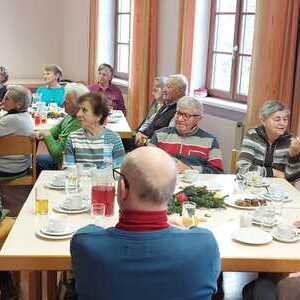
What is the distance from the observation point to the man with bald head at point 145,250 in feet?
5.06

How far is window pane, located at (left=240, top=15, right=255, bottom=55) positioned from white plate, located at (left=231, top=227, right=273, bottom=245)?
315 centimetres

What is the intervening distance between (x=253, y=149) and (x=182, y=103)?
564mm

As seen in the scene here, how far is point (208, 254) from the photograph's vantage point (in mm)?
1616

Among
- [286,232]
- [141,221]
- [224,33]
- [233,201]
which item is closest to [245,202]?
[233,201]

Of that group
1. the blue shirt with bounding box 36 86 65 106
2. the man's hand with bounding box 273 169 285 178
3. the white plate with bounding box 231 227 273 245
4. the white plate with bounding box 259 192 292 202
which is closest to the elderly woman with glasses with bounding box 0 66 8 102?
the blue shirt with bounding box 36 86 65 106

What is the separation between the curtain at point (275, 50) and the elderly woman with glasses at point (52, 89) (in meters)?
2.58

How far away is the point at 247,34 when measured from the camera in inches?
203

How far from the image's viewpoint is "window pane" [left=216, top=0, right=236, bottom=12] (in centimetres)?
530

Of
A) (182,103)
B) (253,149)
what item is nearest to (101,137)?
(182,103)

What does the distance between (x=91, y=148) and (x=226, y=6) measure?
2643mm

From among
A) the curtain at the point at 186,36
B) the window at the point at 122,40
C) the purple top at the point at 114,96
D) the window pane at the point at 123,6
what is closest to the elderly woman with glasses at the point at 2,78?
the purple top at the point at 114,96

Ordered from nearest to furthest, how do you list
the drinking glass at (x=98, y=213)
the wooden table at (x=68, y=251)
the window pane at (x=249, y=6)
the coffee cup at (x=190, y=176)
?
the wooden table at (x=68, y=251), the drinking glass at (x=98, y=213), the coffee cup at (x=190, y=176), the window pane at (x=249, y=6)

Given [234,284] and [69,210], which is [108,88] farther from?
[69,210]

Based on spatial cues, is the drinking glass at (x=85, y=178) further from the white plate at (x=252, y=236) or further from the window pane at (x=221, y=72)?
the window pane at (x=221, y=72)
